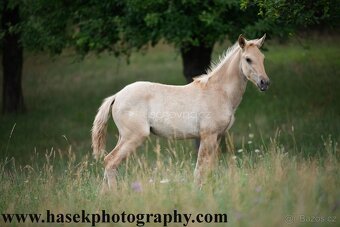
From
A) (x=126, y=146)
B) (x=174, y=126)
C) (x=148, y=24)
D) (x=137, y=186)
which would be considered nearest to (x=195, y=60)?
(x=148, y=24)

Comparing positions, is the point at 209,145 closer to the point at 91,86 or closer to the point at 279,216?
the point at 279,216

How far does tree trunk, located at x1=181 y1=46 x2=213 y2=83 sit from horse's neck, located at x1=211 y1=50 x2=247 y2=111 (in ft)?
16.0

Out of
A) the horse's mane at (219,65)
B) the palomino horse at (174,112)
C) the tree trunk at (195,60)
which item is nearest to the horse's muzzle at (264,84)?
the palomino horse at (174,112)

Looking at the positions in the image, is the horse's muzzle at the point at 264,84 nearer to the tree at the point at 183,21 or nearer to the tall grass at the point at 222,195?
the tall grass at the point at 222,195

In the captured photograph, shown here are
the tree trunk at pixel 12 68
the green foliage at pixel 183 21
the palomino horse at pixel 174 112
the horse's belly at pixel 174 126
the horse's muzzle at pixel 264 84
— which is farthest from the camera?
the tree trunk at pixel 12 68

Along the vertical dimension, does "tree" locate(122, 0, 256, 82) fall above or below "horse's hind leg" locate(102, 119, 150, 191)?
above

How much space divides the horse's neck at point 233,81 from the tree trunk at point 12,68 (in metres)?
10.4

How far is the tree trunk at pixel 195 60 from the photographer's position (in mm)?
13312

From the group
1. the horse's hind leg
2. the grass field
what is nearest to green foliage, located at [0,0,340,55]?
the grass field

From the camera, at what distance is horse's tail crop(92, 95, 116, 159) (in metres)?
8.02

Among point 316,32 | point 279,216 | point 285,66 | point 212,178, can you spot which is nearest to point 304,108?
point 285,66

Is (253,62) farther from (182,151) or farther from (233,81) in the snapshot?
(182,151)

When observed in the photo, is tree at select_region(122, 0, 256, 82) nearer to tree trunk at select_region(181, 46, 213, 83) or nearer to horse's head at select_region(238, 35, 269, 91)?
tree trunk at select_region(181, 46, 213, 83)

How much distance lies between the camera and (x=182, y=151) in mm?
11664
